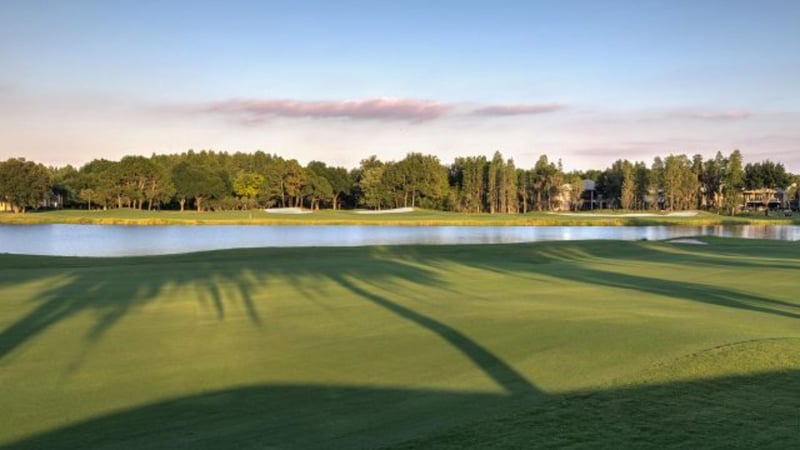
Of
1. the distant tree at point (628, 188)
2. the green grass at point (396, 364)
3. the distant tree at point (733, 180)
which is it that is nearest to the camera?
the green grass at point (396, 364)

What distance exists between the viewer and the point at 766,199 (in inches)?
6772

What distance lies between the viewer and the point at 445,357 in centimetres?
986

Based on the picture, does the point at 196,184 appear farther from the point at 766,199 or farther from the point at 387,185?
the point at 766,199

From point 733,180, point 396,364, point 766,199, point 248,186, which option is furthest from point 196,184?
point 766,199

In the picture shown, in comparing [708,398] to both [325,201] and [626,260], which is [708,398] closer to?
[626,260]

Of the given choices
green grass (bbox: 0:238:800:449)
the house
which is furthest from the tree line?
green grass (bbox: 0:238:800:449)

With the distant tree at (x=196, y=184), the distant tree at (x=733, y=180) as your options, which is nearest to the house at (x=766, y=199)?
the distant tree at (x=733, y=180)

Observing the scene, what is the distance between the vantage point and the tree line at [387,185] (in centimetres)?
12638

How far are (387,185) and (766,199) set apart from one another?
96967 mm

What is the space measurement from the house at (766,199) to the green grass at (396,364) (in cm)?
17240

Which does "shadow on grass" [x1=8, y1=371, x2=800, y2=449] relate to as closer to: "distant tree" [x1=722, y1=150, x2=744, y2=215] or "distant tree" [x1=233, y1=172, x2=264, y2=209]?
"distant tree" [x1=233, y1=172, x2=264, y2=209]

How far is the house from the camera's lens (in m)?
172

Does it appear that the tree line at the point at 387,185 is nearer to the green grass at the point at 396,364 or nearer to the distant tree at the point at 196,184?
the distant tree at the point at 196,184

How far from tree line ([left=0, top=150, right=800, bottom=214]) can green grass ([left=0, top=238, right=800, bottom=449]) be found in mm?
114078
